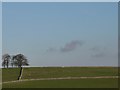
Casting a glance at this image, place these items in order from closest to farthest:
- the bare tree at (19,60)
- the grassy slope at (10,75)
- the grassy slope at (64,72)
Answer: the grassy slope at (10,75), the grassy slope at (64,72), the bare tree at (19,60)

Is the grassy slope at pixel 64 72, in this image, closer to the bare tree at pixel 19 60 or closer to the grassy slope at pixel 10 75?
the grassy slope at pixel 10 75

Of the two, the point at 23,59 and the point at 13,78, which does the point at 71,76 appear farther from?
the point at 23,59

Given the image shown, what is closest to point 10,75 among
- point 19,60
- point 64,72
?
point 64,72

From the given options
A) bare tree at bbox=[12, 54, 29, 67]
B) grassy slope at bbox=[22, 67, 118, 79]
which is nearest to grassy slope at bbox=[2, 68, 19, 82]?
grassy slope at bbox=[22, 67, 118, 79]

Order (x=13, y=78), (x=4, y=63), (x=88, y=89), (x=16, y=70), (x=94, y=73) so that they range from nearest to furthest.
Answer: (x=88, y=89) < (x=13, y=78) < (x=94, y=73) < (x=16, y=70) < (x=4, y=63)

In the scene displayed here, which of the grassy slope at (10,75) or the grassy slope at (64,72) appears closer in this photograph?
the grassy slope at (10,75)

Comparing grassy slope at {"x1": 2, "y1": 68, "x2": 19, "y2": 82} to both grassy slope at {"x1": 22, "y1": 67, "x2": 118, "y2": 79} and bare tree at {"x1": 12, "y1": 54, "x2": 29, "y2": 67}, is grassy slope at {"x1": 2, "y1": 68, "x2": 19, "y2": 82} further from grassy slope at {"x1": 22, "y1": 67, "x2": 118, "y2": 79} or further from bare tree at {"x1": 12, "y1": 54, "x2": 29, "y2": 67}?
bare tree at {"x1": 12, "y1": 54, "x2": 29, "y2": 67}

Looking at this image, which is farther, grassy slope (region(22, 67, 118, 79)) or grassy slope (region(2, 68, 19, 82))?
grassy slope (region(22, 67, 118, 79))

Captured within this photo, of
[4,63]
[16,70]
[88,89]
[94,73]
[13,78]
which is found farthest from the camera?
[4,63]

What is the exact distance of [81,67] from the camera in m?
64.9

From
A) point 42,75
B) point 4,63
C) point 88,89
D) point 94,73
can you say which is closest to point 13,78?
point 42,75

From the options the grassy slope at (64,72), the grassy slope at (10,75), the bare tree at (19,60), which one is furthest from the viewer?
the bare tree at (19,60)

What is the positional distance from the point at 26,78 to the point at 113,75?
595 inches

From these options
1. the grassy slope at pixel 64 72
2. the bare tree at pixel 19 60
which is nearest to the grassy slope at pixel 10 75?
the grassy slope at pixel 64 72
